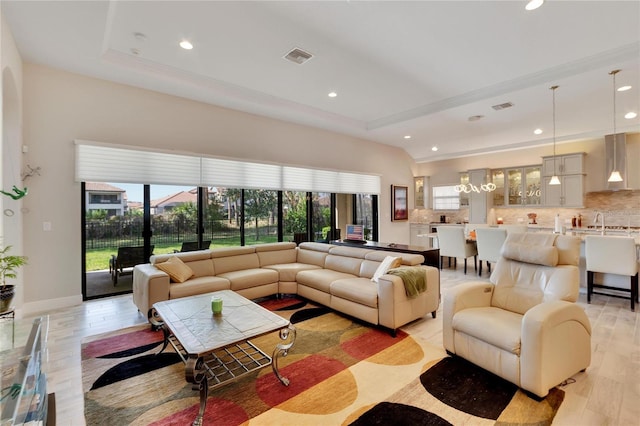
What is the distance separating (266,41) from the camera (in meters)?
3.41

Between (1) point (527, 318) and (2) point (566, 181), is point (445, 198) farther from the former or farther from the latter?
(1) point (527, 318)

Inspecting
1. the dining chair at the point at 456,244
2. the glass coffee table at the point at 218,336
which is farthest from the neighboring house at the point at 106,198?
the dining chair at the point at 456,244

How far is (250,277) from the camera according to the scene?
4.22 m

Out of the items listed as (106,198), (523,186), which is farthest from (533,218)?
(106,198)

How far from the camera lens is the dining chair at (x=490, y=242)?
5.43 metres

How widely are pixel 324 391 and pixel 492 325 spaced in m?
1.42

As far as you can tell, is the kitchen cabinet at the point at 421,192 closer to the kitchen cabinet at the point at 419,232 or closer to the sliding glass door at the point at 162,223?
the kitchen cabinet at the point at 419,232

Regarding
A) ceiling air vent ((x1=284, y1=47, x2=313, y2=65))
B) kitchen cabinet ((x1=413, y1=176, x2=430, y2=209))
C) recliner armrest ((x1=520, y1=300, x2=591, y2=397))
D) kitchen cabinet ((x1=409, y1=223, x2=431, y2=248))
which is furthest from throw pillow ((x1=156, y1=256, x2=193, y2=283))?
→ kitchen cabinet ((x1=413, y1=176, x2=430, y2=209))

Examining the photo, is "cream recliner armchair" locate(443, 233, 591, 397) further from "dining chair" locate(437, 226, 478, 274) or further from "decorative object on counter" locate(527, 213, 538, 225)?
"decorative object on counter" locate(527, 213, 538, 225)

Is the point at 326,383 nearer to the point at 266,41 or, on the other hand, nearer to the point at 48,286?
the point at 266,41

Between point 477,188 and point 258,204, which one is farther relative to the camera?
→ point 477,188

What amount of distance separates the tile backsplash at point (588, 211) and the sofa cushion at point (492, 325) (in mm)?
6162

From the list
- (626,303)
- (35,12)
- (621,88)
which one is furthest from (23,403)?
(621,88)

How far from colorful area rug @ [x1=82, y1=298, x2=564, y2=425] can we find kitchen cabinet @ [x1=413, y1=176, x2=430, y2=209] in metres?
6.91
